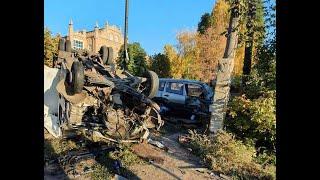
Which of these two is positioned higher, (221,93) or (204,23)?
(204,23)

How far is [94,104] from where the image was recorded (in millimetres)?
9656

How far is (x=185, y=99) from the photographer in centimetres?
1366

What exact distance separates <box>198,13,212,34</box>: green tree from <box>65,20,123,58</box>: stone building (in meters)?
12.5

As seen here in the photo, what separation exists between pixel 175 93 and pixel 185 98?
21.4 inches

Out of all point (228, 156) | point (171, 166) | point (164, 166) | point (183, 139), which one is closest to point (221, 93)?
point (183, 139)

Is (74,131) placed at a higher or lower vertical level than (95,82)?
lower

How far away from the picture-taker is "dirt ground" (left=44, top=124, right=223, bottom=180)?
7484 mm

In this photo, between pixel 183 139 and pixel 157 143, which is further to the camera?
pixel 183 139

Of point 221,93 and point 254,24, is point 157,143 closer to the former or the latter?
point 221,93

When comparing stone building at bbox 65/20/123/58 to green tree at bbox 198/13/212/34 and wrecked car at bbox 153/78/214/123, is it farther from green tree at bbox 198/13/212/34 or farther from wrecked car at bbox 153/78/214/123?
wrecked car at bbox 153/78/214/123
